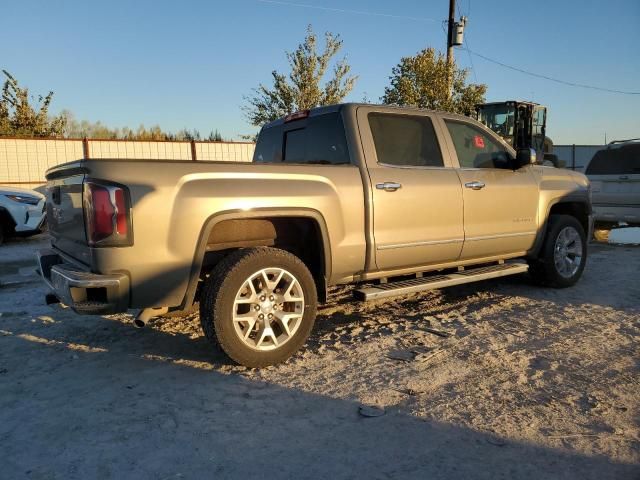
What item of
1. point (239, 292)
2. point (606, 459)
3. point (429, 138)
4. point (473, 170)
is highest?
point (429, 138)

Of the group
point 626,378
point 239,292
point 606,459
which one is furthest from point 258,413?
point 626,378

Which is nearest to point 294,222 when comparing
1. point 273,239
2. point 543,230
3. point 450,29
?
point 273,239

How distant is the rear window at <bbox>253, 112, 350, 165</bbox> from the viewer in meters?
4.33

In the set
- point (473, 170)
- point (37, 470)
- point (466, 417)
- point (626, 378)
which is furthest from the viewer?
point (473, 170)

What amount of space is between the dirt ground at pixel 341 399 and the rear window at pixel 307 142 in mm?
1548

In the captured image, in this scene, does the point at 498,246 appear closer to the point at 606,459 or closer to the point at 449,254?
the point at 449,254

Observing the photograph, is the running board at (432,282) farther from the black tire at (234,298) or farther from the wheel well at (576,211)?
the wheel well at (576,211)

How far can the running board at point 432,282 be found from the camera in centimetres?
405

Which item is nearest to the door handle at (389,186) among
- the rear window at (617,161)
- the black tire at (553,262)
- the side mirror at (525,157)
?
the side mirror at (525,157)

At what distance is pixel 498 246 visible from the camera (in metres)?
5.13

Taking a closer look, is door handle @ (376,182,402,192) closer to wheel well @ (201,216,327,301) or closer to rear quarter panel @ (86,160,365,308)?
rear quarter panel @ (86,160,365,308)

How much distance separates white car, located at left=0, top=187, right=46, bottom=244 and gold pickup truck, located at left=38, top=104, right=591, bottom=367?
247 inches

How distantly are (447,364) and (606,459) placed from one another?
1276 mm

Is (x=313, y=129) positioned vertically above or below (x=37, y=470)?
above
